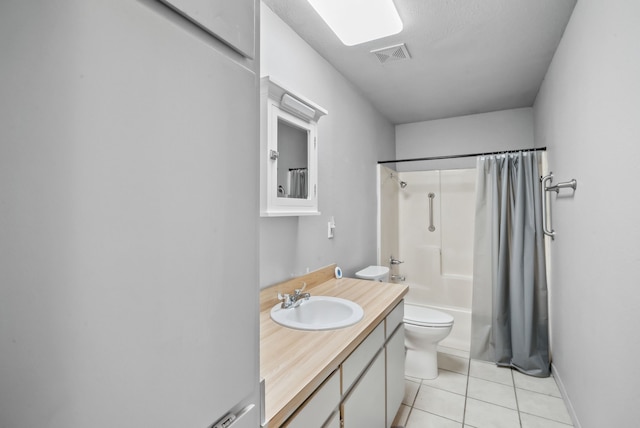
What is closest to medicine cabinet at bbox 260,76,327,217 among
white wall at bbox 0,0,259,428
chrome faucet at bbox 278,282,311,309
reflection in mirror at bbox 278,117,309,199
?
reflection in mirror at bbox 278,117,309,199

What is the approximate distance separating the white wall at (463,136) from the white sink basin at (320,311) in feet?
8.49

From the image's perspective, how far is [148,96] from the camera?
430mm

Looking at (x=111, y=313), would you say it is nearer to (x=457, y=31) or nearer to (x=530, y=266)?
(x=457, y=31)

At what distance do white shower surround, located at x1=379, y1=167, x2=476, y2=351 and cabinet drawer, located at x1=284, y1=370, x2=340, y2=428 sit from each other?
2.18 metres

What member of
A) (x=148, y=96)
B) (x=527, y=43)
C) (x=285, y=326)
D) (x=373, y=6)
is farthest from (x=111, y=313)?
(x=527, y=43)

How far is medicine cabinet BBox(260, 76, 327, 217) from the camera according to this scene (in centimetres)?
152

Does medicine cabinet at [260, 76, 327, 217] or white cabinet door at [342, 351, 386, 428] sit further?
medicine cabinet at [260, 76, 327, 217]

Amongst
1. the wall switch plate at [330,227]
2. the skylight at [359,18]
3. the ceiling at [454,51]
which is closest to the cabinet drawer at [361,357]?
the wall switch plate at [330,227]

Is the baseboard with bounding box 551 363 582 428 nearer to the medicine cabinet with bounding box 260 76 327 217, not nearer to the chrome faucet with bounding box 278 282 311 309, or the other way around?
the chrome faucet with bounding box 278 282 311 309

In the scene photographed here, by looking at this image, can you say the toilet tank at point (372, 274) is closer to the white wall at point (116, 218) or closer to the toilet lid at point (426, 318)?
the toilet lid at point (426, 318)

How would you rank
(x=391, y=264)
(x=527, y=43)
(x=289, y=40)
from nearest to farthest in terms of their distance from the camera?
(x=289, y=40) < (x=527, y=43) < (x=391, y=264)

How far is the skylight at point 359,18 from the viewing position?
1.58 m

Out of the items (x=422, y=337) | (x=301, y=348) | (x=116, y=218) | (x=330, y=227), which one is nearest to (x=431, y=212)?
(x=422, y=337)

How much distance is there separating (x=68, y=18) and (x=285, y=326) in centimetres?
123
